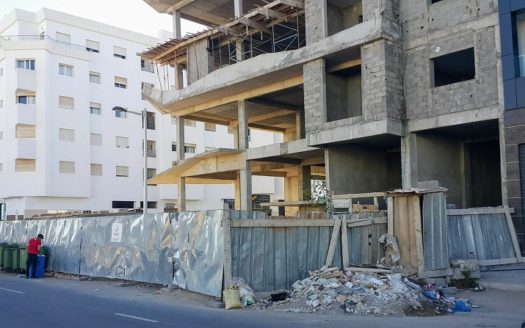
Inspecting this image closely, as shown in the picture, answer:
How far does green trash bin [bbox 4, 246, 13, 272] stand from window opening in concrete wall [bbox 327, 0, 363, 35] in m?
17.3

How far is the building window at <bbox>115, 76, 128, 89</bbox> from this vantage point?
53156mm

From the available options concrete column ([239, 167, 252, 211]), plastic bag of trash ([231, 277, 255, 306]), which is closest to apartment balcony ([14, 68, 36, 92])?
concrete column ([239, 167, 252, 211])

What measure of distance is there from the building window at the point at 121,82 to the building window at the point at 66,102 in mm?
4969

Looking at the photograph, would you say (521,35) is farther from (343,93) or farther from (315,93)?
(343,93)

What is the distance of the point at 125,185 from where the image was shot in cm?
5250

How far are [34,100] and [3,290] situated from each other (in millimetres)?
34551

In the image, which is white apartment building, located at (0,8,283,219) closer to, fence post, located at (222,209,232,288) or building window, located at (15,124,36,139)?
building window, located at (15,124,36,139)

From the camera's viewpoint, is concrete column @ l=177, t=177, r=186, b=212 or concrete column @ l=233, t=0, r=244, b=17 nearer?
concrete column @ l=233, t=0, r=244, b=17

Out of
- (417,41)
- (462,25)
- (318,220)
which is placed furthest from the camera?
(417,41)

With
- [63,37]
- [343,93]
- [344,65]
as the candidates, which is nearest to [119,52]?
[63,37]

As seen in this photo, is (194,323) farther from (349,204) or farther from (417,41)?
(417,41)

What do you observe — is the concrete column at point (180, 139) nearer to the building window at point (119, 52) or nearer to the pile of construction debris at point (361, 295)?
the building window at point (119, 52)

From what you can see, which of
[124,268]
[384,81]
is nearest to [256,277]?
[124,268]

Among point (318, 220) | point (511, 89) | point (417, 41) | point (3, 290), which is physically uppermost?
point (417, 41)
